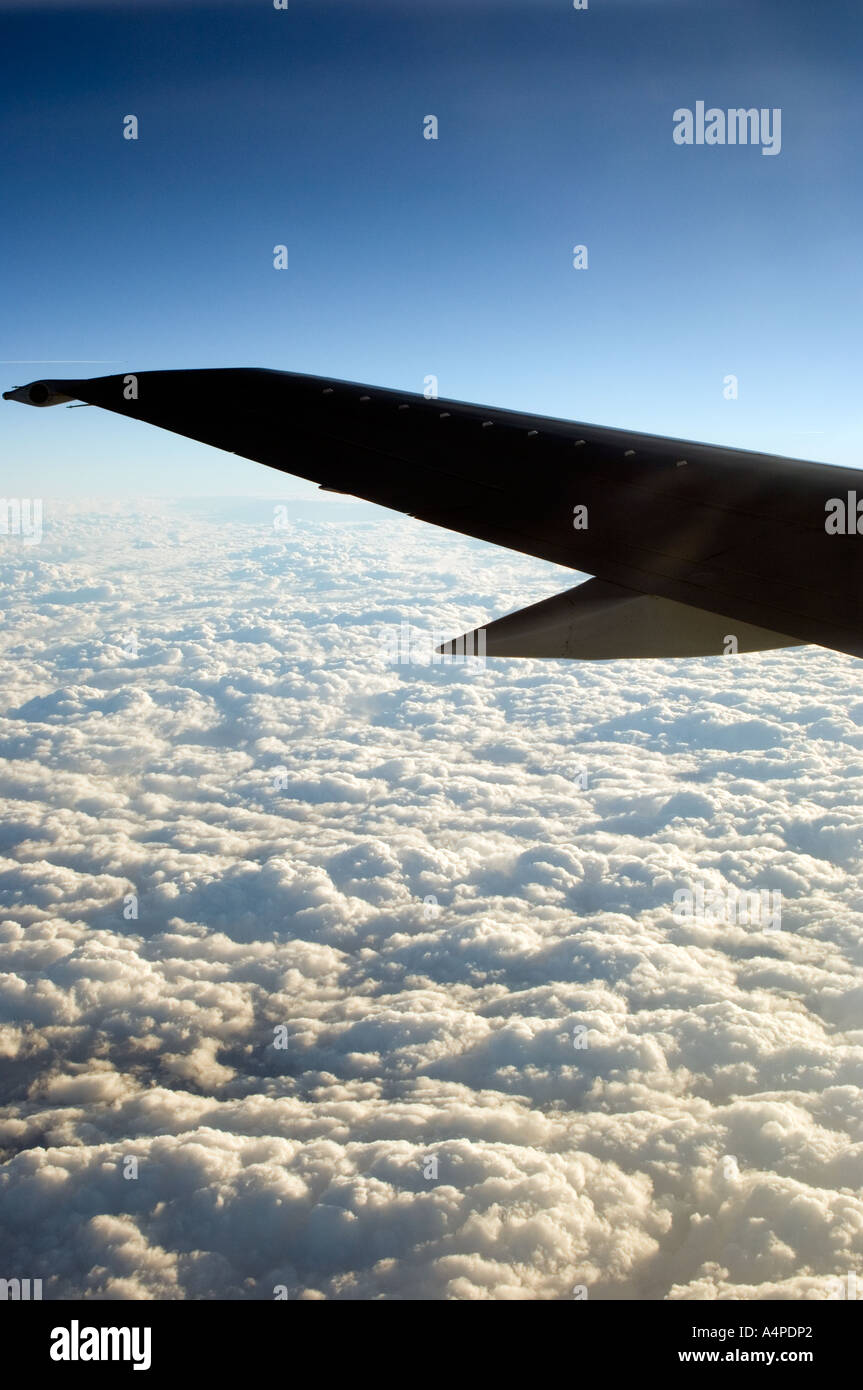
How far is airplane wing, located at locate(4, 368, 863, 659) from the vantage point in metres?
3.86

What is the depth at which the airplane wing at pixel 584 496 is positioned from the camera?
12.7 feet

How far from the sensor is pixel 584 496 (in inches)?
181

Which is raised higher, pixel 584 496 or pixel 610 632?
pixel 584 496

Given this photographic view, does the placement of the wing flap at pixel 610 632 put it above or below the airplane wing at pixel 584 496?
below

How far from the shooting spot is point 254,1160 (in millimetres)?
106000

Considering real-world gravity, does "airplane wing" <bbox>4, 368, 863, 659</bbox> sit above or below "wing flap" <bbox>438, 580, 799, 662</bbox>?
above

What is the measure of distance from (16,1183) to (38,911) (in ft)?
244

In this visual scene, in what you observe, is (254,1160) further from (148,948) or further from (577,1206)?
(148,948)

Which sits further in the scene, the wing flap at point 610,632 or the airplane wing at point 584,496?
the wing flap at point 610,632

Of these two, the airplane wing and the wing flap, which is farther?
the wing flap
